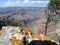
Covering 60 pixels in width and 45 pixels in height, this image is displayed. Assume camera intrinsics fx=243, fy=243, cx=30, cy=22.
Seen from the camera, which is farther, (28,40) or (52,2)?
Answer: (52,2)

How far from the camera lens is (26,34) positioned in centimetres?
1342

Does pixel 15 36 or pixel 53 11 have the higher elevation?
pixel 15 36

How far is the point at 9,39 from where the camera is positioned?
13172 millimetres

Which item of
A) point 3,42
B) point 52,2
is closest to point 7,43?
point 3,42

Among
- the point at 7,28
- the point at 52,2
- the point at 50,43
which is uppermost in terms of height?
the point at 7,28

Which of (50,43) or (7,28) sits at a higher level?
(7,28)

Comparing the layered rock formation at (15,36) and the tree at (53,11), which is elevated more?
the layered rock formation at (15,36)

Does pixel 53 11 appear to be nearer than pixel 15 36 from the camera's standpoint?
No

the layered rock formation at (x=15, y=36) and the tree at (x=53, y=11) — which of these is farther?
the tree at (x=53, y=11)

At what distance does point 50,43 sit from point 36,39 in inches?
31.7

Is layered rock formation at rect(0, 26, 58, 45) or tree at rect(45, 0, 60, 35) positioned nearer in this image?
layered rock formation at rect(0, 26, 58, 45)

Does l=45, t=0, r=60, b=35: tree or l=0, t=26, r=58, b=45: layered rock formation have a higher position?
l=0, t=26, r=58, b=45: layered rock formation

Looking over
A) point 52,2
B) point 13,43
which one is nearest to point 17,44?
point 13,43

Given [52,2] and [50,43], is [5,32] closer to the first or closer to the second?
[50,43]
